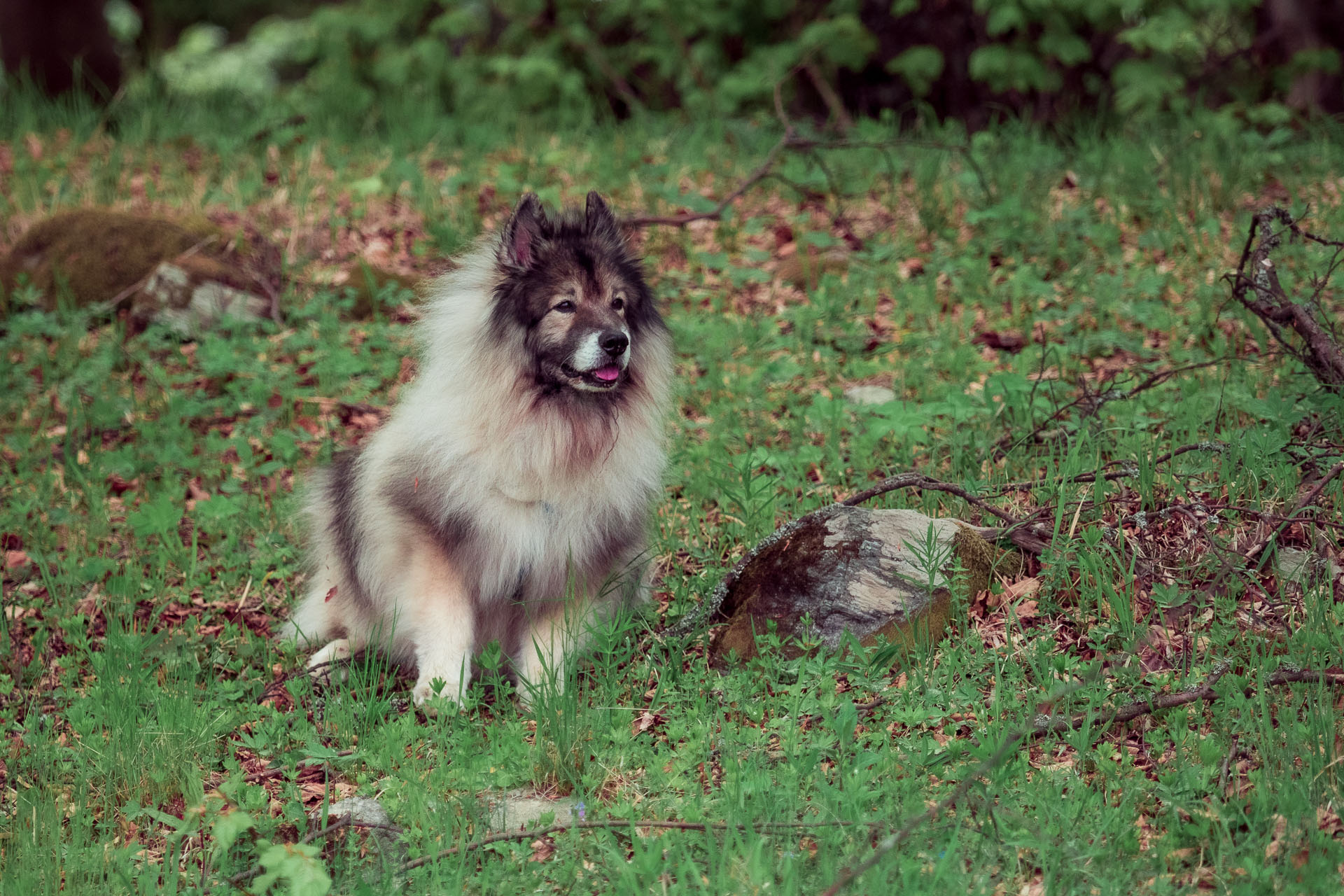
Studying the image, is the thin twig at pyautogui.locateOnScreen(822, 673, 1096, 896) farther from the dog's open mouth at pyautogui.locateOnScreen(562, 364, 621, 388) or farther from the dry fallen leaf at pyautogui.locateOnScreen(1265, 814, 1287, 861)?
the dog's open mouth at pyautogui.locateOnScreen(562, 364, 621, 388)

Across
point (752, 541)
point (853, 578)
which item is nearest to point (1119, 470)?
point (853, 578)

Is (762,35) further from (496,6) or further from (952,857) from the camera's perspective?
(952,857)

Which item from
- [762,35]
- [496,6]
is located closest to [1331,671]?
[762,35]

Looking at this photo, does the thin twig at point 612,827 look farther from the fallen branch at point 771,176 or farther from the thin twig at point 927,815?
the fallen branch at point 771,176

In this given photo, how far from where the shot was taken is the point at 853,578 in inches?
147

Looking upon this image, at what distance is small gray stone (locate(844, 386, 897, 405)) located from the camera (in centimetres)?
578

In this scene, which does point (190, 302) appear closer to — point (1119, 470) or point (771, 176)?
point (771, 176)

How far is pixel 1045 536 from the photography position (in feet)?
13.0

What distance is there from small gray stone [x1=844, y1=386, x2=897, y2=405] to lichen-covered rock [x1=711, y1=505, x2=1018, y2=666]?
6.00 feet

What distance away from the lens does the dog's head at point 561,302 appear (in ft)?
12.5

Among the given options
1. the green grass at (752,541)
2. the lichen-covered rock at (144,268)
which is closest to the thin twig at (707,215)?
the green grass at (752,541)

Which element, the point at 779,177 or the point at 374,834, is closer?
the point at 374,834

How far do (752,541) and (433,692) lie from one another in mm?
1326

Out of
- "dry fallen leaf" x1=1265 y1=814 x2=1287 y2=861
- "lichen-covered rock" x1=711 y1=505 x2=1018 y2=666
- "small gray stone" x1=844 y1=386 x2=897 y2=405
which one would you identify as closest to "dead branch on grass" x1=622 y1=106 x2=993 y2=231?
"small gray stone" x1=844 y1=386 x2=897 y2=405
